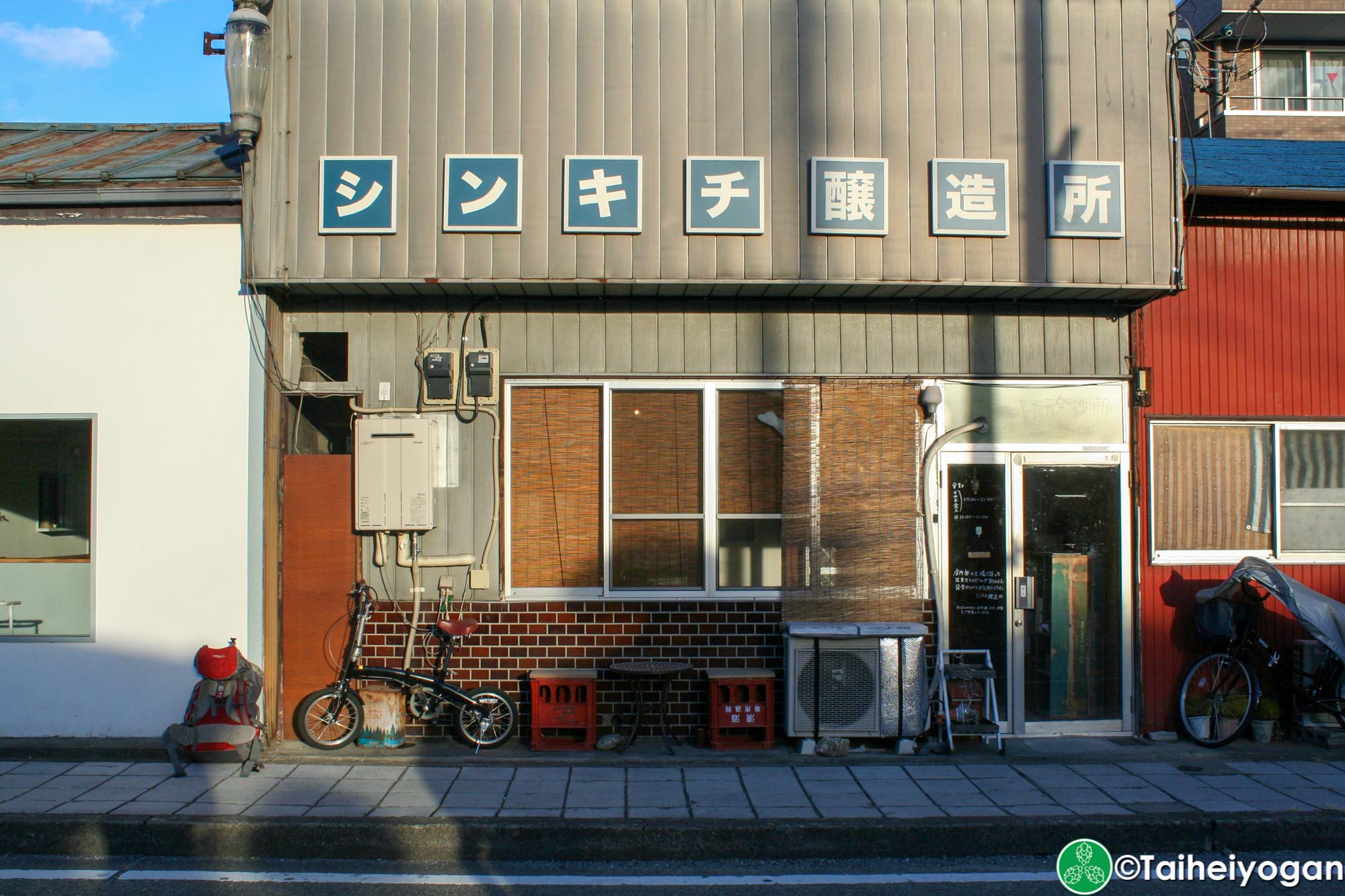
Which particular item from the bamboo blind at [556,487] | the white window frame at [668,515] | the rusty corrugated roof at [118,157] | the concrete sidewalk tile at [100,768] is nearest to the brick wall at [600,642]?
the white window frame at [668,515]

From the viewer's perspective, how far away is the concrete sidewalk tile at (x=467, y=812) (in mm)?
5996

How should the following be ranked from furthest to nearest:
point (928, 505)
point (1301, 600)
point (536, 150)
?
point (928, 505) → point (536, 150) → point (1301, 600)

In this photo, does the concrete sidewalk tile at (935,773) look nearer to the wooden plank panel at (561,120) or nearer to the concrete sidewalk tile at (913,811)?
the concrete sidewalk tile at (913,811)

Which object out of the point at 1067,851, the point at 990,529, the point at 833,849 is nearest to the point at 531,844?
the point at 833,849

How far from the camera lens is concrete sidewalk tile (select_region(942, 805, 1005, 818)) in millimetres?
6082

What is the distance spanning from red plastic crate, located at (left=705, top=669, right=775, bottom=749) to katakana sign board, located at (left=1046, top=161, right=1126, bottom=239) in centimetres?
414

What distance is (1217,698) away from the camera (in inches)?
308

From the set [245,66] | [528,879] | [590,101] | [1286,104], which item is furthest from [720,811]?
[1286,104]

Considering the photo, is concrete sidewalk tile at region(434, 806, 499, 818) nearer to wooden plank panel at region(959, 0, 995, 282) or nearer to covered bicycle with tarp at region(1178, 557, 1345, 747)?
wooden plank panel at region(959, 0, 995, 282)

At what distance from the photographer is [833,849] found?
19.2 ft

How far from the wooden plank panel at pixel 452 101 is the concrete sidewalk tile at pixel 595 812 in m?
3.90

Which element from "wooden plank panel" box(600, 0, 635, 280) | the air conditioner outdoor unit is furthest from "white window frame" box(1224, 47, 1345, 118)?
the air conditioner outdoor unit

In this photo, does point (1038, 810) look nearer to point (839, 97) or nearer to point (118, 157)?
point (839, 97)

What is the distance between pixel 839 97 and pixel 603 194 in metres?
1.97
